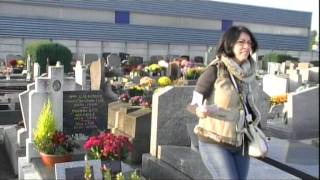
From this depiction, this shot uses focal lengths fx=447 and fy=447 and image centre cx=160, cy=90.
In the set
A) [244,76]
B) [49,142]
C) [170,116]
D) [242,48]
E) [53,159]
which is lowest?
[53,159]

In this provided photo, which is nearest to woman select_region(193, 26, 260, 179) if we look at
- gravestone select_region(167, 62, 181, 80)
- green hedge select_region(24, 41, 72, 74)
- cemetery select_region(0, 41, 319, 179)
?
cemetery select_region(0, 41, 319, 179)

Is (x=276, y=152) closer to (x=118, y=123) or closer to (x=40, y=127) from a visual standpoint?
(x=118, y=123)

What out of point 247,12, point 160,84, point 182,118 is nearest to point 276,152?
point 182,118

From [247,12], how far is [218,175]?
65.3 meters

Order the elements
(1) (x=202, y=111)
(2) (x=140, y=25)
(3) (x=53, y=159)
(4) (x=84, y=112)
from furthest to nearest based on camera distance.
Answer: (2) (x=140, y=25)
(4) (x=84, y=112)
(3) (x=53, y=159)
(1) (x=202, y=111)

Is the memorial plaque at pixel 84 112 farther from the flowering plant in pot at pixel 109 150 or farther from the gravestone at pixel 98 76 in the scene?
the gravestone at pixel 98 76

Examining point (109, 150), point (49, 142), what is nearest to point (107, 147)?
point (109, 150)

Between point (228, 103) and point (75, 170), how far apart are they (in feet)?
8.37

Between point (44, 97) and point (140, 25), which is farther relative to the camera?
point (140, 25)

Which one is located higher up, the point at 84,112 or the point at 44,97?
the point at 44,97

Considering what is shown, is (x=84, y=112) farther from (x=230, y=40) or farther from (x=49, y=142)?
(x=230, y=40)

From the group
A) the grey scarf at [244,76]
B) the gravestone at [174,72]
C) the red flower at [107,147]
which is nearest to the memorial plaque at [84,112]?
the red flower at [107,147]

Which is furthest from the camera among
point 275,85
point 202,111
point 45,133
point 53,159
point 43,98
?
point 275,85

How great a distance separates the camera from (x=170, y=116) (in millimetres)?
5996
